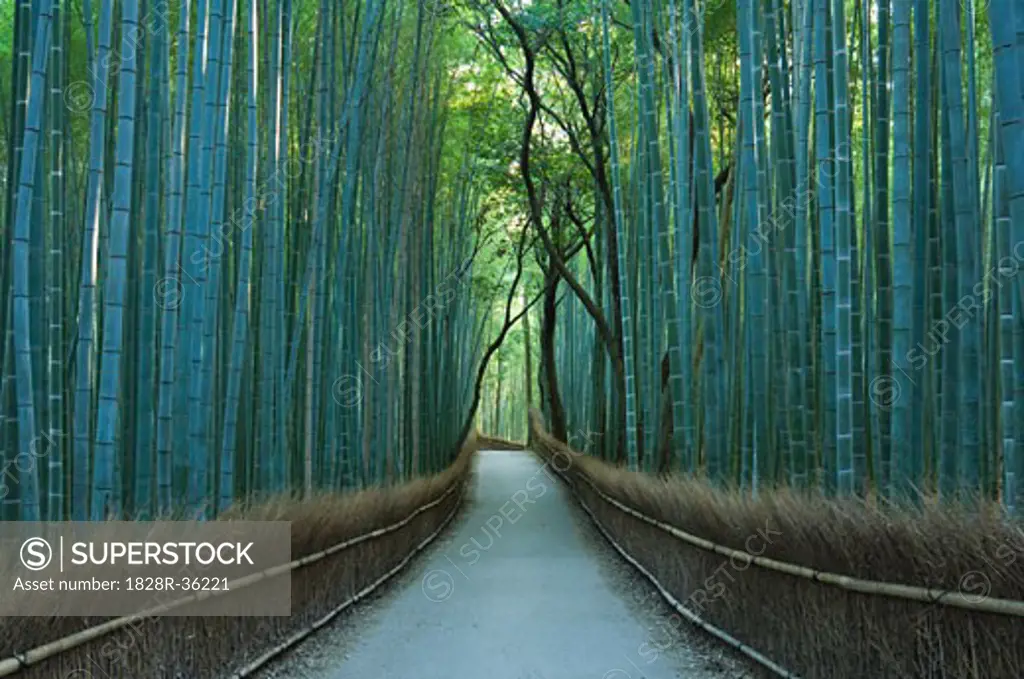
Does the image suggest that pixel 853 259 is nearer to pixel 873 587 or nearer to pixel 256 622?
pixel 873 587

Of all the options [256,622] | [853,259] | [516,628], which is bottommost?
[516,628]

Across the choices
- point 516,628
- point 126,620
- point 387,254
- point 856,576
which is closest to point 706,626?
point 516,628

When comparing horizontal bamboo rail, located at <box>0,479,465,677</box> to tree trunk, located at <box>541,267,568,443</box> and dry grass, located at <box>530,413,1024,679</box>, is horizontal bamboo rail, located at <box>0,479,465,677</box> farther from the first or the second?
tree trunk, located at <box>541,267,568,443</box>

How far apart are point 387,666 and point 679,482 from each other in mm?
1882

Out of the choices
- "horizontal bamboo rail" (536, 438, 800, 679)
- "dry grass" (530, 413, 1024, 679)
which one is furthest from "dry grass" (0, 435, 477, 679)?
"dry grass" (530, 413, 1024, 679)

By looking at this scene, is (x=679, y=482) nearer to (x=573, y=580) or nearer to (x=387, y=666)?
(x=573, y=580)

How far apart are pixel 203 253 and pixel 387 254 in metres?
3.36

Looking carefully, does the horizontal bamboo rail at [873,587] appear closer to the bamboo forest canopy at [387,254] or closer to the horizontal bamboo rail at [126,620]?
the bamboo forest canopy at [387,254]

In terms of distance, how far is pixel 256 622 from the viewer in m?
3.35

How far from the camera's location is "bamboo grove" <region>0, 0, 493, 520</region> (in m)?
2.89

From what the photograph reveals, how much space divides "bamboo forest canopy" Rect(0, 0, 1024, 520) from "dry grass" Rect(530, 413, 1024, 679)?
0.27m

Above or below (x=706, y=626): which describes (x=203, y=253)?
above

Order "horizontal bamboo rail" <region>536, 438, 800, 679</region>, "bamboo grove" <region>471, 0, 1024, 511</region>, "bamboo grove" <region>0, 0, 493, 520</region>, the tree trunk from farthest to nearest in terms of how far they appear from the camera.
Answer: the tree trunk < "horizontal bamboo rail" <region>536, 438, 800, 679</region> < "bamboo grove" <region>0, 0, 493, 520</region> < "bamboo grove" <region>471, 0, 1024, 511</region>

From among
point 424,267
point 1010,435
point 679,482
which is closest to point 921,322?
point 1010,435
